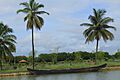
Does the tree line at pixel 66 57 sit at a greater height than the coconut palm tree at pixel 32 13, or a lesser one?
lesser

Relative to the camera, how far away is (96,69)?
226 feet

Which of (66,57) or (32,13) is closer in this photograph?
(32,13)

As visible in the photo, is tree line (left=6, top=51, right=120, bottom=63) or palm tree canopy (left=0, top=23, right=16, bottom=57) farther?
tree line (left=6, top=51, right=120, bottom=63)

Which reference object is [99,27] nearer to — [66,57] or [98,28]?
[98,28]

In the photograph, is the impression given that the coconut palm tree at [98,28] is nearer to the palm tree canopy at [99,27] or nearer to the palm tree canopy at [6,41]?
the palm tree canopy at [99,27]

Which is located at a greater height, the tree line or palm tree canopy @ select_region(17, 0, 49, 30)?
palm tree canopy @ select_region(17, 0, 49, 30)

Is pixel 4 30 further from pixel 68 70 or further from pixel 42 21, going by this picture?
pixel 68 70

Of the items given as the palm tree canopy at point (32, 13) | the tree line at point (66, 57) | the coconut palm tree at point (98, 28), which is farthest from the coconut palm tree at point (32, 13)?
the tree line at point (66, 57)

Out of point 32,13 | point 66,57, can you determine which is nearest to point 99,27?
point 32,13

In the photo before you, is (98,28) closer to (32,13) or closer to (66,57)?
(32,13)

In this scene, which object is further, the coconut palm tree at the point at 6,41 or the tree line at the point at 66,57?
the tree line at the point at 66,57

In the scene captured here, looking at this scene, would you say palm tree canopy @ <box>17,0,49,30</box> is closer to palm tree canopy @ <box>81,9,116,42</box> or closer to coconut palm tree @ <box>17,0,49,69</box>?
coconut palm tree @ <box>17,0,49,69</box>

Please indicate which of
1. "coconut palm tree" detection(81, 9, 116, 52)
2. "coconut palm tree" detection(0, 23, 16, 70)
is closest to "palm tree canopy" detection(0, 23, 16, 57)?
"coconut palm tree" detection(0, 23, 16, 70)

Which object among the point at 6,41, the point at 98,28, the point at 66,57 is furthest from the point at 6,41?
the point at 66,57
